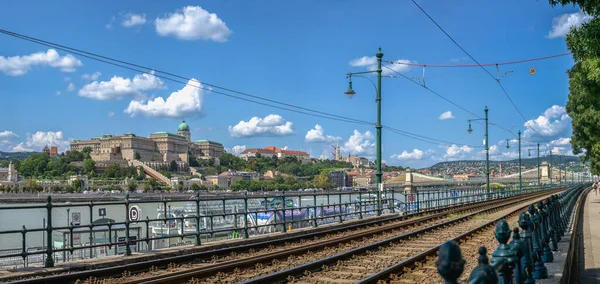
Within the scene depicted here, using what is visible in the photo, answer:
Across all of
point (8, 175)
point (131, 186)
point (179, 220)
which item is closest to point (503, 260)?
point (179, 220)

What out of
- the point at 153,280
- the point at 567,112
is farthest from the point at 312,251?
the point at 567,112

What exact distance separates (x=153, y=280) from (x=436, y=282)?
457cm

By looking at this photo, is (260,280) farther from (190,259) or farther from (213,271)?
(190,259)

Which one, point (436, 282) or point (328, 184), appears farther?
point (328, 184)

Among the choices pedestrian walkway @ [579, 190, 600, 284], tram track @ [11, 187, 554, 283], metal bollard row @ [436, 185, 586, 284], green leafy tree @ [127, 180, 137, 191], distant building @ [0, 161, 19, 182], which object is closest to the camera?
metal bollard row @ [436, 185, 586, 284]

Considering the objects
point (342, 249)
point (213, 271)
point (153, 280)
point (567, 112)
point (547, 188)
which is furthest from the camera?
point (547, 188)

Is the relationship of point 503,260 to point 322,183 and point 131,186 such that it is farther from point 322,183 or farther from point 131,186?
point 322,183

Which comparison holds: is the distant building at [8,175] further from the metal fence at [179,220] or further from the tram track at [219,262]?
the tram track at [219,262]

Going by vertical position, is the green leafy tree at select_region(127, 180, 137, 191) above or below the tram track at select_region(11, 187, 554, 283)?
below

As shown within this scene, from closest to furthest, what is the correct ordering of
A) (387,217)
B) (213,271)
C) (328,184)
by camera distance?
1. (213,271)
2. (387,217)
3. (328,184)

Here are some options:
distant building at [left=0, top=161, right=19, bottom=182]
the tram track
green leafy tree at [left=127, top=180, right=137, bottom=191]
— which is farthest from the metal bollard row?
distant building at [left=0, top=161, right=19, bottom=182]

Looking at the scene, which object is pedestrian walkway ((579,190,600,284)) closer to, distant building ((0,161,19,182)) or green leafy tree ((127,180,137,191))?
green leafy tree ((127,180,137,191))

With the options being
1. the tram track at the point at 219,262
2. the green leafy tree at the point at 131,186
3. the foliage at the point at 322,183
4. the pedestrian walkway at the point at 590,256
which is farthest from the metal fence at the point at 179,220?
the foliage at the point at 322,183

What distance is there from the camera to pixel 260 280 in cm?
877
